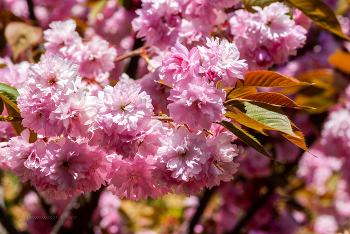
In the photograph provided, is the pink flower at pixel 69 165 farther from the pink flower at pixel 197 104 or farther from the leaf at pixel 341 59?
the leaf at pixel 341 59

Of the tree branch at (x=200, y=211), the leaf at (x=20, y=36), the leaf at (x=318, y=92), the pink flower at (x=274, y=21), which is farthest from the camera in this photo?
the tree branch at (x=200, y=211)

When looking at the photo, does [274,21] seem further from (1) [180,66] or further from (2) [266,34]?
(1) [180,66]

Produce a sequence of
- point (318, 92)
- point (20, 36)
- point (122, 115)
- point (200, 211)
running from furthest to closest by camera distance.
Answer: point (200, 211)
point (318, 92)
point (20, 36)
point (122, 115)

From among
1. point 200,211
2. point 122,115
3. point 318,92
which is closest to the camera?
point 122,115

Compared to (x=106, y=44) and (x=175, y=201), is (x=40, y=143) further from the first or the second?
(x=175, y=201)

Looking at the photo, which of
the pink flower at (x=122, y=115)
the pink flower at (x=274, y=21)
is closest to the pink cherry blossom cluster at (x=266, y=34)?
the pink flower at (x=274, y=21)

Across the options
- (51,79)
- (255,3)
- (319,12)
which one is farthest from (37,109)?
(319,12)

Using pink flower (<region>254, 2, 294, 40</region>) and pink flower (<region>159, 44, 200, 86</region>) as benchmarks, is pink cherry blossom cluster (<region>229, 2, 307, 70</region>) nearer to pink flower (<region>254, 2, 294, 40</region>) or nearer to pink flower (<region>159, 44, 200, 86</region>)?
pink flower (<region>254, 2, 294, 40</region>)

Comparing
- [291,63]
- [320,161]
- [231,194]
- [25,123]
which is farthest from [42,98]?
[320,161]
